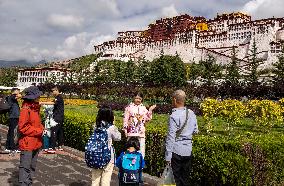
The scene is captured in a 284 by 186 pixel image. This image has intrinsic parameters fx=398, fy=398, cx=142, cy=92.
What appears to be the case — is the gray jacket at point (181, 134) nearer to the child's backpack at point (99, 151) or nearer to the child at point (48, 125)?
the child's backpack at point (99, 151)

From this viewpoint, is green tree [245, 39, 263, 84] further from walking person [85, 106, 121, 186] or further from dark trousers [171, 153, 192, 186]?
walking person [85, 106, 121, 186]

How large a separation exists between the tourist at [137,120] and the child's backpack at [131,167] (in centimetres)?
264

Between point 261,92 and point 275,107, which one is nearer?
point 275,107

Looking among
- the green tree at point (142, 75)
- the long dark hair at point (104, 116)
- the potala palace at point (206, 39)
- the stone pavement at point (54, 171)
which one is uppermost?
the potala palace at point (206, 39)

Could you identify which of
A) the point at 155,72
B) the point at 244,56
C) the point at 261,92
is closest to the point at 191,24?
the point at 244,56

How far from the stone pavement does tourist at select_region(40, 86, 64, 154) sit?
0.47 meters

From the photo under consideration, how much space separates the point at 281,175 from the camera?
725 centimetres

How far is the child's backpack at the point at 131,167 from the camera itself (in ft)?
20.1

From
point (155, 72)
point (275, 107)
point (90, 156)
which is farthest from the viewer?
point (155, 72)

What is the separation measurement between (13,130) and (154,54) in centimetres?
10602

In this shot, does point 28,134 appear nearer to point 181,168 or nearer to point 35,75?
point 181,168

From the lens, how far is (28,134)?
6.82 metres

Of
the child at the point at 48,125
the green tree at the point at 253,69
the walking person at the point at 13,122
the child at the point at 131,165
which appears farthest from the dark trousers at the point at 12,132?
the green tree at the point at 253,69

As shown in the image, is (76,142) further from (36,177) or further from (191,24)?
(191,24)
